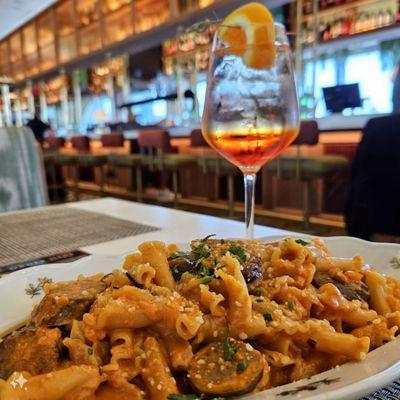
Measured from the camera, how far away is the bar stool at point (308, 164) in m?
3.39

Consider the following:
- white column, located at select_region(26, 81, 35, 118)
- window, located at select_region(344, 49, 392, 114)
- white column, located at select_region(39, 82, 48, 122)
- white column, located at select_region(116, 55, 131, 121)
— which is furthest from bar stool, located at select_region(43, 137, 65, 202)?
white column, located at select_region(39, 82, 48, 122)

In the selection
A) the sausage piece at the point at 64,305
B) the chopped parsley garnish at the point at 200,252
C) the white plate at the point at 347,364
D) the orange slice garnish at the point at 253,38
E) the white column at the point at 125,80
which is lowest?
the white plate at the point at 347,364

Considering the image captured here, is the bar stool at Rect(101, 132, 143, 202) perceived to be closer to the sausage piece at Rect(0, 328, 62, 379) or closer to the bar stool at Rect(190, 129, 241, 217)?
the bar stool at Rect(190, 129, 241, 217)

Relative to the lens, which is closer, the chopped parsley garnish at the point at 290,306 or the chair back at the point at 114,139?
the chopped parsley garnish at the point at 290,306

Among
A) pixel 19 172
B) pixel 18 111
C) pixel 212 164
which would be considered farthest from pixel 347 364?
pixel 18 111

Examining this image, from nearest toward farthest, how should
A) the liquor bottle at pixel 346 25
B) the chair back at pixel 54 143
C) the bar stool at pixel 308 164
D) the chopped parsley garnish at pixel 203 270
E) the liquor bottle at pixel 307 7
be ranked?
1. the chopped parsley garnish at pixel 203 270
2. the bar stool at pixel 308 164
3. the liquor bottle at pixel 346 25
4. the liquor bottle at pixel 307 7
5. the chair back at pixel 54 143

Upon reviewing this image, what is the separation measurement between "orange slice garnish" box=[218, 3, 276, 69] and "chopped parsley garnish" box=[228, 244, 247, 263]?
350 mm

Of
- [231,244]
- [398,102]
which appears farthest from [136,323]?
[398,102]

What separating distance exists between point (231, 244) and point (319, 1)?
5971mm

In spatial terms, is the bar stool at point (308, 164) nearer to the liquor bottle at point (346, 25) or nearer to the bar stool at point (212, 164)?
the bar stool at point (212, 164)

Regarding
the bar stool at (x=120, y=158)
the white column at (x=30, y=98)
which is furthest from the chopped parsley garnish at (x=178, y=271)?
the white column at (x=30, y=98)

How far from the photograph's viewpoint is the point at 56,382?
0.34 meters

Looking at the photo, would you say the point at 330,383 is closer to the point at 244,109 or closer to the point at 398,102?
the point at 244,109

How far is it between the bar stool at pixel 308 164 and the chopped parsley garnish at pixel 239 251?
2.97 m
